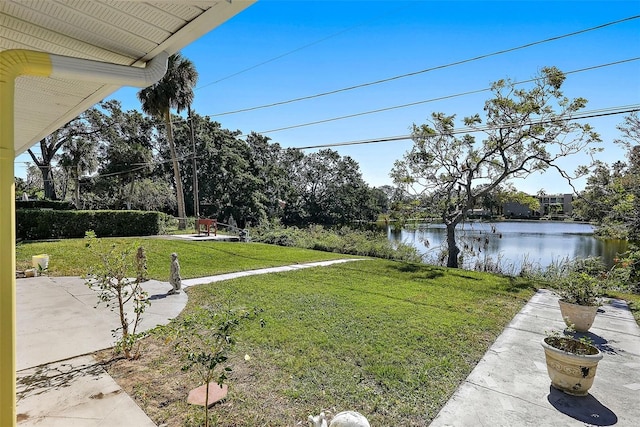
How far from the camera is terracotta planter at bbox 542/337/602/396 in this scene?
119 inches

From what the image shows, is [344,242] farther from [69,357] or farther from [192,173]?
[192,173]

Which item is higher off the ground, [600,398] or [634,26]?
[634,26]

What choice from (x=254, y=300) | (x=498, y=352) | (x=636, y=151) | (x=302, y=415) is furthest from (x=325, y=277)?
(x=636, y=151)

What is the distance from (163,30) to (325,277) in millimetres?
6701

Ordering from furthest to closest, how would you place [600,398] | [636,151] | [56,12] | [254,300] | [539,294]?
[636,151]
[539,294]
[254,300]
[600,398]
[56,12]

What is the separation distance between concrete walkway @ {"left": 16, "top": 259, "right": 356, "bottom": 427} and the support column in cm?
86

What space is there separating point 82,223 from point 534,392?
1539cm

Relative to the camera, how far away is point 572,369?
3055 millimetres

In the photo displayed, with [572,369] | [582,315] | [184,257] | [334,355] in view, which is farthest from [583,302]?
[184,257]

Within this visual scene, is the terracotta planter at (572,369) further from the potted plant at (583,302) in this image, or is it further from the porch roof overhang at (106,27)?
the porch roof overhang at (106,27)

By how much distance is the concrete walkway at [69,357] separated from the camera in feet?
8.36

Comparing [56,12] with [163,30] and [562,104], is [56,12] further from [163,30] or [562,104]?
[562,104]

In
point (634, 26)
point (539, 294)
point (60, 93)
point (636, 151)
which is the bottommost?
point (539, 294)

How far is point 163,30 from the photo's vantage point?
2.09 meters
